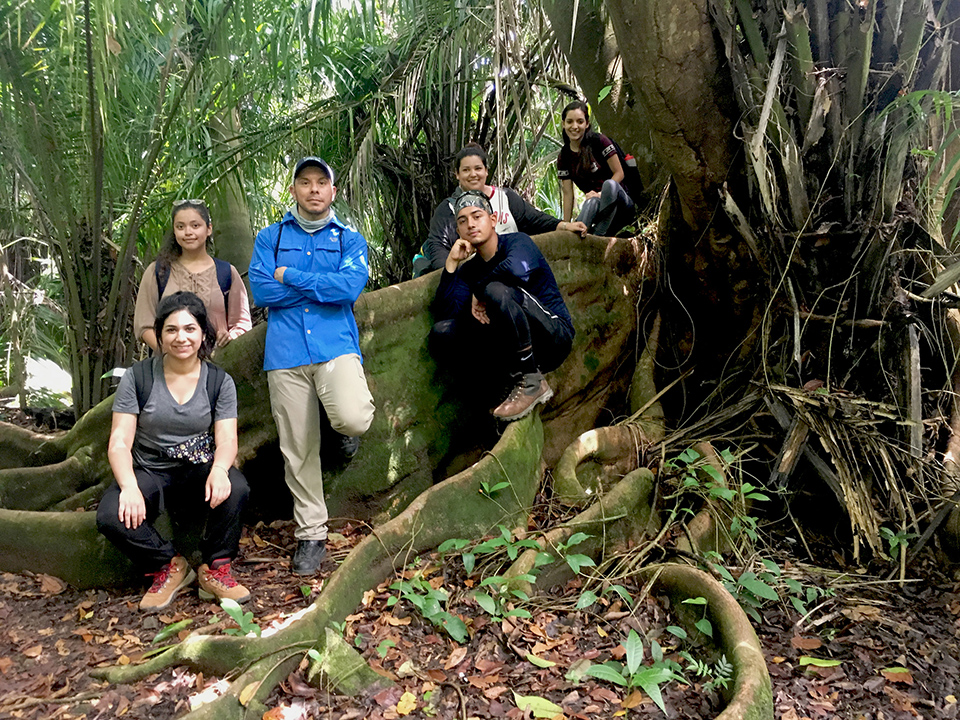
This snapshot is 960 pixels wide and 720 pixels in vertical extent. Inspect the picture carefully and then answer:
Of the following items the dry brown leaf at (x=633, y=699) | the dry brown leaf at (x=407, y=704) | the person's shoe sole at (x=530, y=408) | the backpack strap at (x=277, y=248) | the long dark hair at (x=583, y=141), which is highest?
the long dark hair at (x=583, y=141)

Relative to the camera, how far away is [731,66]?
135 inches

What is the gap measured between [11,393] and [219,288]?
13.8ft

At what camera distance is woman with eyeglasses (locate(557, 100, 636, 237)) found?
17.0ft

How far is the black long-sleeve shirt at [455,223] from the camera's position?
465cm

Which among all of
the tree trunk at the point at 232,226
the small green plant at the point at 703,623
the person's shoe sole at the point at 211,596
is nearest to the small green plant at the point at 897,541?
the small green plant at the point at 703,623

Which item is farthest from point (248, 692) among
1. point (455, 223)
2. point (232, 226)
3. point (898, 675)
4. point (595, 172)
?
point (232, 226)

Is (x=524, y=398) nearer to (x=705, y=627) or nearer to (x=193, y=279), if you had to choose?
(x=705, y=627)

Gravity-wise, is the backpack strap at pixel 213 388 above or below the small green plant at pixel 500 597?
above

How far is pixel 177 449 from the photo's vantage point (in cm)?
333

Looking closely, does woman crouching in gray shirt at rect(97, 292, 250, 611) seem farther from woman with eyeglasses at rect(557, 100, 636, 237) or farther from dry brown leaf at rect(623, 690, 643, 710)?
woman with eyeglasses at rect(557, 100, 636, 237)

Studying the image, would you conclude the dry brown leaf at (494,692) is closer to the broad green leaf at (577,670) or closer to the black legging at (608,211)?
the broad green leaf at (577,670)

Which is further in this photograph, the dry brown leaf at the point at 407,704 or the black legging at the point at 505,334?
the black legging at the point at 505,334

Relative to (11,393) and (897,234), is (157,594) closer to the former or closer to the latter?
(897,234)

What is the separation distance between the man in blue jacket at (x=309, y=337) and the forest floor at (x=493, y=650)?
18.2 inches
